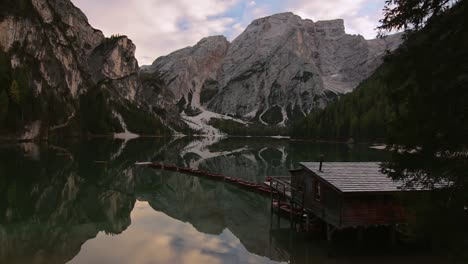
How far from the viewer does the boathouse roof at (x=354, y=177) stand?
79.2ft

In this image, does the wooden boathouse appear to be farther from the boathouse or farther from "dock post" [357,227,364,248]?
"dock post" [357,227,364,248]

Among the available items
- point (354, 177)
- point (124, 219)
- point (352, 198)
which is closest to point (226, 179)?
point (124, 219)

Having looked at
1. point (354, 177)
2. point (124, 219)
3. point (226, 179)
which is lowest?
point (124, 219)

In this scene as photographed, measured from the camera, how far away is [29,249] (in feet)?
75.8

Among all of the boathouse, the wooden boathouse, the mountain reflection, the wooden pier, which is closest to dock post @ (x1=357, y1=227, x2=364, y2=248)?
the wooden boathouse

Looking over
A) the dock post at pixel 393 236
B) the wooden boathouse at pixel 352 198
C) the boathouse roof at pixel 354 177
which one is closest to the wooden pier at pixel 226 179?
the boathouse roof at pixel 354 177

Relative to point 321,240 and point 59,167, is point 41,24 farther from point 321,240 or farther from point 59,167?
point 321,240

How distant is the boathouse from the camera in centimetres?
2384

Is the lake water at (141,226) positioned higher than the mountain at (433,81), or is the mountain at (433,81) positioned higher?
the mountain at (433,81)

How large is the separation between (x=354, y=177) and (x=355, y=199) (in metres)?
2.09

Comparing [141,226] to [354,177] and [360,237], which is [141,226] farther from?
[354,177]

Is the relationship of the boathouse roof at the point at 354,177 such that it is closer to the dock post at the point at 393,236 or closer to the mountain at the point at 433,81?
the dock post at the point at 393,236

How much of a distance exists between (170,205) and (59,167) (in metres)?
30.2

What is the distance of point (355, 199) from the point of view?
24.0 metres
